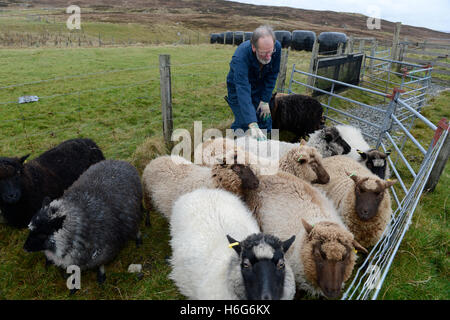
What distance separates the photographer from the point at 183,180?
415 cm

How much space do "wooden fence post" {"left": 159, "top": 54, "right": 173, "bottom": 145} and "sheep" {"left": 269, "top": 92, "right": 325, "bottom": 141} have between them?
277 cm

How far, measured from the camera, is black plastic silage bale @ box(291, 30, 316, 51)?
95.1 feet

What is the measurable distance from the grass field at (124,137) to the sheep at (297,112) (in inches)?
65.4

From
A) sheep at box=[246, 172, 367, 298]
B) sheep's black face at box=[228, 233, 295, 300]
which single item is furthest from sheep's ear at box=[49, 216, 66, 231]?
sheep at box=[246, 172, 367, 298]

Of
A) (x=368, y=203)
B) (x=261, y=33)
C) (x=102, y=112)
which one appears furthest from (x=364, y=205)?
(x=102, y=112)

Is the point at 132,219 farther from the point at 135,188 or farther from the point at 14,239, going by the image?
the point at 14,239

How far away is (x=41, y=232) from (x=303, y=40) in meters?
32.1

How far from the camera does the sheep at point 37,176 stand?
353 centimetres

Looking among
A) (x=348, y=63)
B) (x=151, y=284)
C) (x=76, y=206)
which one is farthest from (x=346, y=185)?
(x=348, y=63)

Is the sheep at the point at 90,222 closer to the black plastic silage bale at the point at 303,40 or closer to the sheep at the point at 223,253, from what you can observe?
the sheep at the point at 223,253
